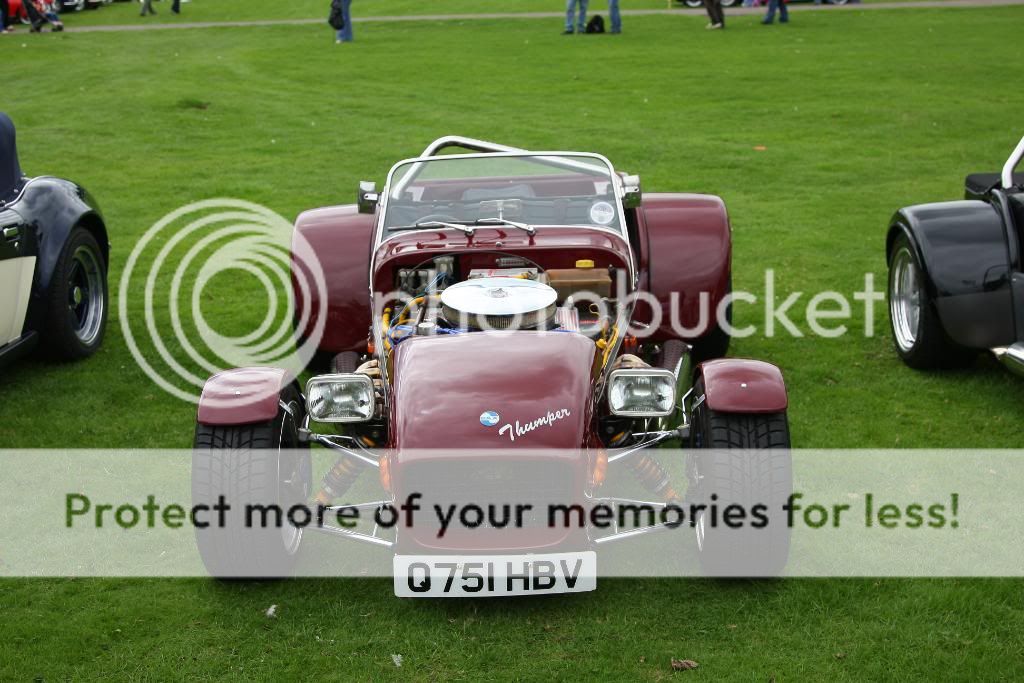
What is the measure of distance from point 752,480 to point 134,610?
8.91ft

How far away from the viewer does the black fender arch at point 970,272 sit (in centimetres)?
712

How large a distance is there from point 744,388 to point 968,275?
2.69 meters

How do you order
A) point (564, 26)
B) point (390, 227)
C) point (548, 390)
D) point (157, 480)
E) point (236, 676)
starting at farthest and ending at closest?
point (564, 26), point (390, 227), point (157, 480), point (548, 390), point (236, 676)

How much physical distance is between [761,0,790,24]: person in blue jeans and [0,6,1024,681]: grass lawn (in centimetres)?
45

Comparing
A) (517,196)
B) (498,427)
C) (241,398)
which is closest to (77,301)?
(517,196)

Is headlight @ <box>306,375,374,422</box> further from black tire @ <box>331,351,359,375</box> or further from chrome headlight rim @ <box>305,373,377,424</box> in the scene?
black tire @ <box>331,351,359,375</box>

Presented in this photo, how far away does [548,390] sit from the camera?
16.7ft

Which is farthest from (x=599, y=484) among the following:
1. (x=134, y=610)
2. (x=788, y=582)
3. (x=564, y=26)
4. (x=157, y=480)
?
(x=564, y=26)

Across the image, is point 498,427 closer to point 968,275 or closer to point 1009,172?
point 968,275

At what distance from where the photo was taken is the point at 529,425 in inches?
194

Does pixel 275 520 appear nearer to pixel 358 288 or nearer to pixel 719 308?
pixel 358 288

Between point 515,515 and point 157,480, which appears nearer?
point 515,515

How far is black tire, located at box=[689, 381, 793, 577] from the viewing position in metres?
5.08

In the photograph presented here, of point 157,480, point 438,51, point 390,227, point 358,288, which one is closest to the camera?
point 157,480
